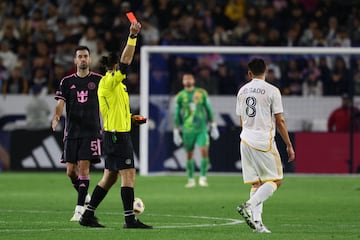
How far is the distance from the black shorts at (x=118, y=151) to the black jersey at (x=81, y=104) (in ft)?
5.74

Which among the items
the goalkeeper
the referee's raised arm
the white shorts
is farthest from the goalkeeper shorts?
the referee's raised arm

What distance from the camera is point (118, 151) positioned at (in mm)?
14039

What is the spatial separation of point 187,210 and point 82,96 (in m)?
3.13

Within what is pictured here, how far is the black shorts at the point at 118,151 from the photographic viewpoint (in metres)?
14.0

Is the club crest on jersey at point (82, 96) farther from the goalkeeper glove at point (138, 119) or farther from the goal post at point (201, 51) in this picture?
the goal post at point (201, 51)

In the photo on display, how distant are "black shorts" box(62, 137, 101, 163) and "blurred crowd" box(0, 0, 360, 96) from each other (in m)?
14.0

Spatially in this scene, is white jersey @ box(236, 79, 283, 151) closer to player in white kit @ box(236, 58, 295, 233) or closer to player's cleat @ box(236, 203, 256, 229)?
player in white kit @ box(236, 58, 295, 233)

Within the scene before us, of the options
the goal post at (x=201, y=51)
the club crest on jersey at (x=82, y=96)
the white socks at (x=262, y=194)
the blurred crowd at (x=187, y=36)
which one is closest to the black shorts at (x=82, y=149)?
the club crest on jersey at (x=82, y=96)

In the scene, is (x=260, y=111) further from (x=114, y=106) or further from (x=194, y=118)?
(x=194, y=118)

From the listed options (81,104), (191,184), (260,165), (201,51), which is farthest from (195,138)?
(260,165)

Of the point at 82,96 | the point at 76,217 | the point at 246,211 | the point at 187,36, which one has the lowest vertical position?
the point at 76,217

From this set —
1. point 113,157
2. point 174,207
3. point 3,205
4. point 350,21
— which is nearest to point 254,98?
point 113,157

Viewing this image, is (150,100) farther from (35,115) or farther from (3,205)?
(3,205)

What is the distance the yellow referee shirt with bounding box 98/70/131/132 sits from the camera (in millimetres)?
14141
